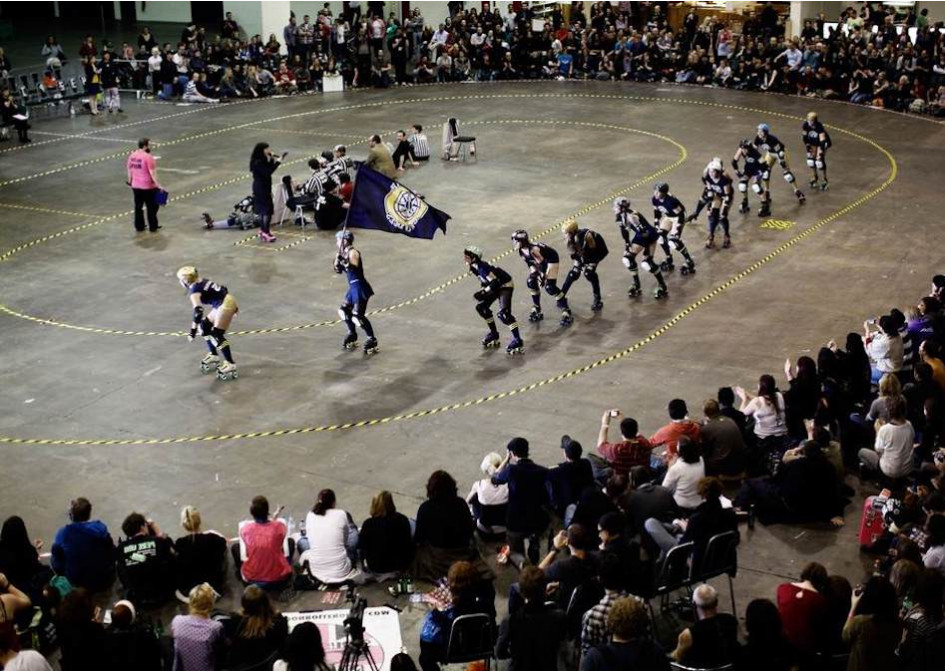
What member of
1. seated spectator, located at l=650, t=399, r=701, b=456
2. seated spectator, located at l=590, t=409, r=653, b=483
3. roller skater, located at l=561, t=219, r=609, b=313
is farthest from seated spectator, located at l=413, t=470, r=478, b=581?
roller skater, located at l=561, t=219, r=609, b=313

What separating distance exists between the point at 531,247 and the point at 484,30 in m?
24.1

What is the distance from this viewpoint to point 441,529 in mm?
12430

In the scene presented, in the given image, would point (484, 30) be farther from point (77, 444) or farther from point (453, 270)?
point (77, 444)

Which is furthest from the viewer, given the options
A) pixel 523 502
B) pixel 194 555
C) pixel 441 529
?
pixel 523 502

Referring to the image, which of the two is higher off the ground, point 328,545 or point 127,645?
point 127,645

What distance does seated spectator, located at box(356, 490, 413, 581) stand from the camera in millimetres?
12336

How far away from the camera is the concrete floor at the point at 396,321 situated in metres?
15.1

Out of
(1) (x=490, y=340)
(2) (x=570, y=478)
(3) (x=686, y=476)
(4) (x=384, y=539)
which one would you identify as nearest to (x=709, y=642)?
Result: (3) (x=686, y=476)

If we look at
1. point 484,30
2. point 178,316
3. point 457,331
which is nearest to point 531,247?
point 457,331

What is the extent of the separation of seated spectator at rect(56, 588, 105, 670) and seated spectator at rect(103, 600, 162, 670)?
77 mm

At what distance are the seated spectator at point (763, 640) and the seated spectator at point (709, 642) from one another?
5.0 inches

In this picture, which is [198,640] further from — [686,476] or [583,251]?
[583,251]

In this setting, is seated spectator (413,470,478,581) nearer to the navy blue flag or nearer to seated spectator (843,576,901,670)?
seated spectator (843,576,901,670)

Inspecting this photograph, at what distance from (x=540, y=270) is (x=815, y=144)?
29.8ft
